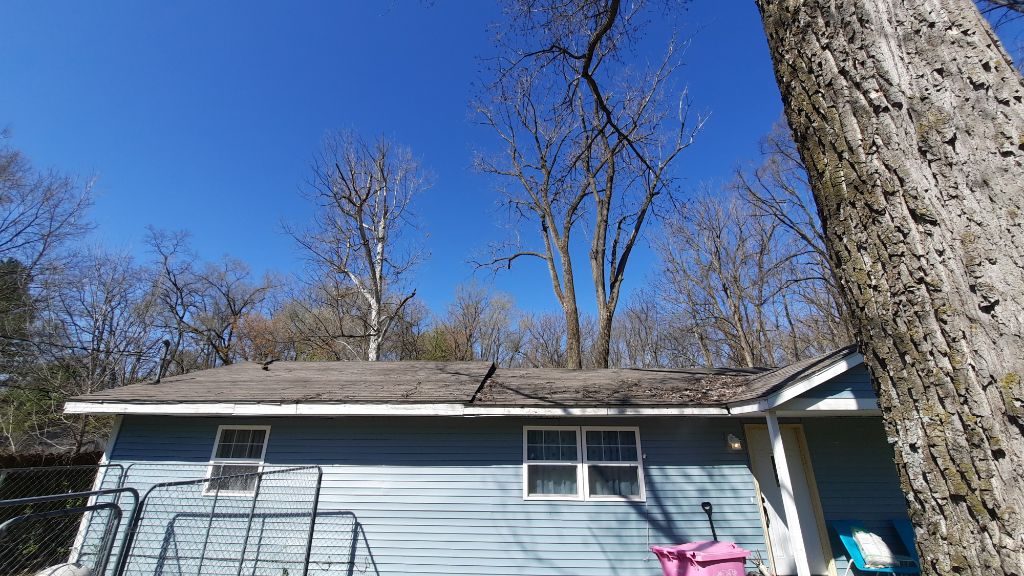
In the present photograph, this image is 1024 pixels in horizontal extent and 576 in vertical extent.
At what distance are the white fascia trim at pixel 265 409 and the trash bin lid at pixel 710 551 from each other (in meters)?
3.39

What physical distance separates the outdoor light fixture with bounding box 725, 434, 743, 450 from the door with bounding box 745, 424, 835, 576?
0.47ft

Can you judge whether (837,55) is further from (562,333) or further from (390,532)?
(562,333)

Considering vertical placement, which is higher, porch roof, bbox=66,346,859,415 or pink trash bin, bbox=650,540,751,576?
porch roof, bbox=66,346,859,415

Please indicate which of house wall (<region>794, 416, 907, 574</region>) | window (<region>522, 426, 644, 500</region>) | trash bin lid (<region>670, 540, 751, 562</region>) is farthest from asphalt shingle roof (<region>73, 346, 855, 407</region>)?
trash bin lid (<region>670, 540, 751, 562</region>)

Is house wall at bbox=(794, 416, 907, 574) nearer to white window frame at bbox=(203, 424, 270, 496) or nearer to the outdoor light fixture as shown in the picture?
the outdoor light fixture

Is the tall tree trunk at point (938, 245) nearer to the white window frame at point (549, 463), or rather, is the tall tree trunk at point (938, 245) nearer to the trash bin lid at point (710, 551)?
the trash bin lid at point (710, 551)

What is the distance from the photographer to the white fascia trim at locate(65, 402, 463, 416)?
20.5 ft

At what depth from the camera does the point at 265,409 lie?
21.0ft

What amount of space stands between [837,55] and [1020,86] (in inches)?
17.1

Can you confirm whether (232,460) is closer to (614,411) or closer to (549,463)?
(549,463)

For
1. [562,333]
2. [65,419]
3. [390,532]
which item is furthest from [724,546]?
[562,333]

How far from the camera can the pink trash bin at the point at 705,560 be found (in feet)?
16.8

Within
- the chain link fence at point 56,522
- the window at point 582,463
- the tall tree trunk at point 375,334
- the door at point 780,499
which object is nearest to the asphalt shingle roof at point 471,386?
the window at point 582,463

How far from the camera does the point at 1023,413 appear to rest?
2.99 ft
